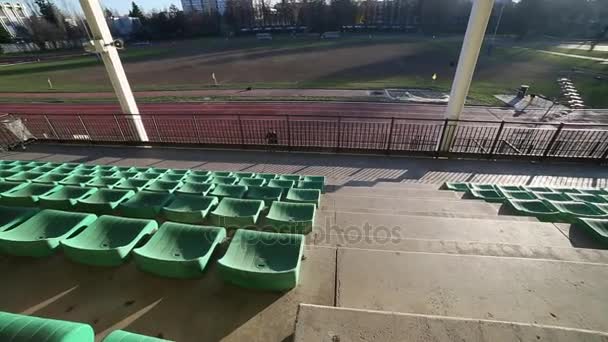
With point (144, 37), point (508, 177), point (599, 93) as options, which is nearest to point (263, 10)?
point (144, 37)

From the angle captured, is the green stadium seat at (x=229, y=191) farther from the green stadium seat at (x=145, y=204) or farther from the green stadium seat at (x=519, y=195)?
the green stadium seat at (x=519, y=195)

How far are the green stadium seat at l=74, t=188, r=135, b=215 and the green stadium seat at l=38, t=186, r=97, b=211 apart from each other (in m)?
0.09

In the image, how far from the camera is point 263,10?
7256 cm

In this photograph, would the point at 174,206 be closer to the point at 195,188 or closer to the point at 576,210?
the point at 195,188

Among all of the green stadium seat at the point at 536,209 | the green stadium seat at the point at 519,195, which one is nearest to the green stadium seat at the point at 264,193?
the green stadium seat at the point at 536,209

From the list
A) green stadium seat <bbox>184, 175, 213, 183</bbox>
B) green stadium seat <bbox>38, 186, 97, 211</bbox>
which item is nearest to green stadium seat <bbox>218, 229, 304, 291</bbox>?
green stadium seat <bbox>38, 186, 97, 211</bbox>

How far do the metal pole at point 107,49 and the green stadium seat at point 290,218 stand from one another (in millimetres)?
7557

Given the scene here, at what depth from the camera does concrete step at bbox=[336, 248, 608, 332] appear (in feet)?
6.08

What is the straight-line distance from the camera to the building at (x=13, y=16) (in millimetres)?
64250

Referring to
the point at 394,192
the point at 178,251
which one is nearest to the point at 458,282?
the point at 178,251

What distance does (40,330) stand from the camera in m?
1.21

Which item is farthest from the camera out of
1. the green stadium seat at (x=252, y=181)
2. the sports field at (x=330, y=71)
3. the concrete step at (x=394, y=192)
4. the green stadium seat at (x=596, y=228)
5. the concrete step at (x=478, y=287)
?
the sports field at (x=330, y=71)

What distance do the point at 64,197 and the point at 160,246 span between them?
2519mm

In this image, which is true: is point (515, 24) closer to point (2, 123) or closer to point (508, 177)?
point (508, 177)
